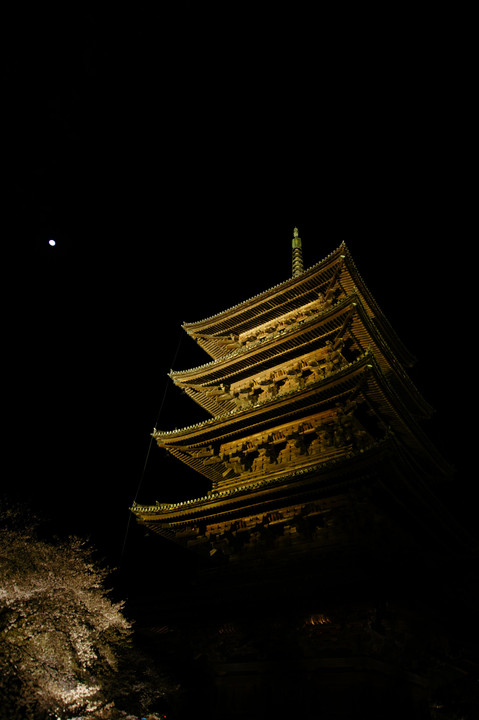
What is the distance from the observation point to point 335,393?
41.3 feet

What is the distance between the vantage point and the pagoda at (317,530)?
857cm

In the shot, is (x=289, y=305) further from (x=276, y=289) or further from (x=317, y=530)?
(x=317, y=530)

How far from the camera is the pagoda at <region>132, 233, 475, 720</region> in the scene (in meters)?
8.57

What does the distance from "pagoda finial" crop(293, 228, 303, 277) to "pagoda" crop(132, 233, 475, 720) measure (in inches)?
173

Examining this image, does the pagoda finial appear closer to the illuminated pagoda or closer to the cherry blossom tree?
the illuminated pagoda

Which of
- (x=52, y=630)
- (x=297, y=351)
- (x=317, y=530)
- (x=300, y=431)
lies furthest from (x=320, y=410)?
(x=52, y=630)

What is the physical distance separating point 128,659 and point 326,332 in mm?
10791

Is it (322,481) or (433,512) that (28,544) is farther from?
(433,512)

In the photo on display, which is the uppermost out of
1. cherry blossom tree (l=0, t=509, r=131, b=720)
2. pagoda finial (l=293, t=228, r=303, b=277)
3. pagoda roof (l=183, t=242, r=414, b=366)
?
pagoda finial (l=293, t=228, r=303, b=277)

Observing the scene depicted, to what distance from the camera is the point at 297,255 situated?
22.3m

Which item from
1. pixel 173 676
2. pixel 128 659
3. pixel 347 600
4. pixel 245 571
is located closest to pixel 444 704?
pixel 347 600

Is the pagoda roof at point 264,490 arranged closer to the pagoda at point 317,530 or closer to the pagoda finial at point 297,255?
the pagoda at point 317,530

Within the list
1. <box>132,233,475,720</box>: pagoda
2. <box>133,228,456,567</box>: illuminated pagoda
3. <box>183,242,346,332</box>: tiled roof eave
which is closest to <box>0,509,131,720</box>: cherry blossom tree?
<box>132,233,475,720</box>: pagoda

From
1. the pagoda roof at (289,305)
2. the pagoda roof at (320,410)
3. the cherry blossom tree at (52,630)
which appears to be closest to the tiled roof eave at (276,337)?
the pagoda roof at (289,305)
